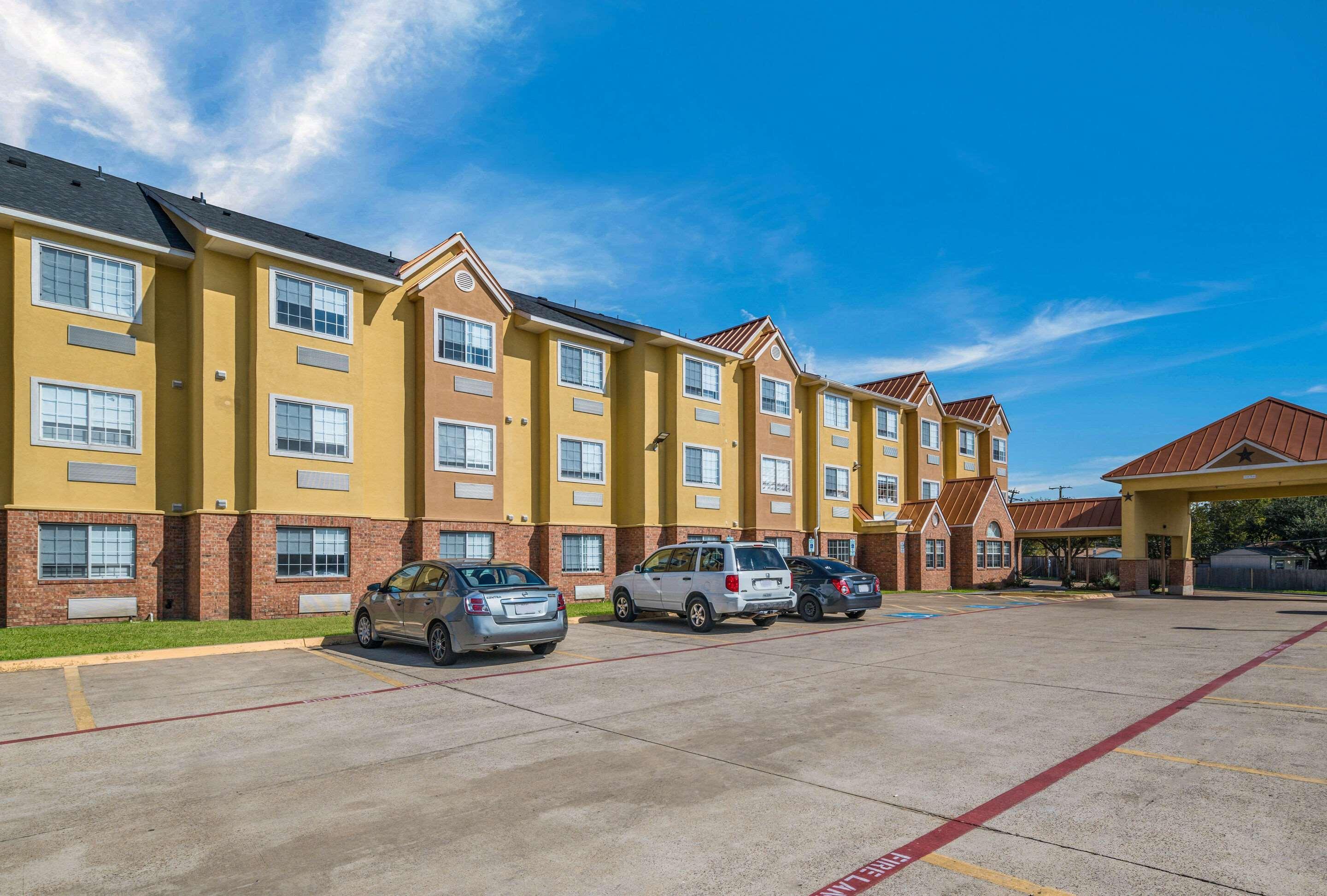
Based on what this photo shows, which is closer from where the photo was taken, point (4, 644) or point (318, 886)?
point (318, 886)

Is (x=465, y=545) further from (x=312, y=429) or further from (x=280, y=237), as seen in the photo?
(x=280, y=237)

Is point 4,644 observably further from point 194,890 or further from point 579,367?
point 579,367

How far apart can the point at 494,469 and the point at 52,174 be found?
13319 mm

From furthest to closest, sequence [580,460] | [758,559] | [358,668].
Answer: [580,460] → [758,559] → [358,668]

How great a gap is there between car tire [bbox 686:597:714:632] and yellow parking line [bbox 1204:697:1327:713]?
938cm

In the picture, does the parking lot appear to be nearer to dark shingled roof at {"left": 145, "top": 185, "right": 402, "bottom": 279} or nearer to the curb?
the curb

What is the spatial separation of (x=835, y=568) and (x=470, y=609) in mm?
11811

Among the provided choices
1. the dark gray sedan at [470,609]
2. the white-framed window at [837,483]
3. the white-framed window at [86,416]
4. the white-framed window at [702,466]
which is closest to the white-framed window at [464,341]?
the white-framed window at [86,416]

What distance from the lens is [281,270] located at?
21.2m

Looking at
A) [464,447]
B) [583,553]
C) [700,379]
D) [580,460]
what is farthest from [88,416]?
[700,379]

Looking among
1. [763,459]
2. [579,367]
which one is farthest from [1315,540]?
[579,367]

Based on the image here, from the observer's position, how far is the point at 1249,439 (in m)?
33.5

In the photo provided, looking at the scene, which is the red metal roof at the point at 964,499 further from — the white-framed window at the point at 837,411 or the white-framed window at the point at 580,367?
the white-framed window at the point at 580,367

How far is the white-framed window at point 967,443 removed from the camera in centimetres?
4694
